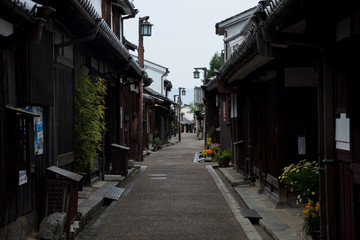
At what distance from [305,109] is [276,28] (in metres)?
4.27

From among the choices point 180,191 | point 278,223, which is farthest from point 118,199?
point 278,223

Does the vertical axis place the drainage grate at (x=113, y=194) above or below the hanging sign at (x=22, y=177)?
below

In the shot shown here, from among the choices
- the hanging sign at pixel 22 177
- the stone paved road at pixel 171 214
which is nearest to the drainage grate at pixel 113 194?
the stone paved road at pixel 171 214

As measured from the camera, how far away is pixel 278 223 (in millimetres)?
9125

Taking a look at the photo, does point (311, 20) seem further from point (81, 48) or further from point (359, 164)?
point (81, 48)

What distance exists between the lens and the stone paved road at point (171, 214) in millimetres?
8805

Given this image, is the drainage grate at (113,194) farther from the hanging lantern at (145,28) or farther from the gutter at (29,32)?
the hanging lantern at (145,28)

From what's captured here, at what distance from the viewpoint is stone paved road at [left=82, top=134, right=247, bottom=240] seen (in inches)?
347

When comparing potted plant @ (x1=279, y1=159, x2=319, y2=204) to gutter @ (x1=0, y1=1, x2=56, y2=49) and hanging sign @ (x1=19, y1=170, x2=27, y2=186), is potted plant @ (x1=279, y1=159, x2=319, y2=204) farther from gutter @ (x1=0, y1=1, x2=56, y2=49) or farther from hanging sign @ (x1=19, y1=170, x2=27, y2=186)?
gutter @ (x1=0, y1=1, x2=56, y2=49)

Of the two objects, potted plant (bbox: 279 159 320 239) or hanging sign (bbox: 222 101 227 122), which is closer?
potted plant (bbox: 279 159 320 239)

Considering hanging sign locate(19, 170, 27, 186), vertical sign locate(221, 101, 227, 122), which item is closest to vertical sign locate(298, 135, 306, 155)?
hanging sign locate(19, 170, 27, 186)

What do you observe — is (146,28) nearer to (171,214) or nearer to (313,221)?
(171,214)

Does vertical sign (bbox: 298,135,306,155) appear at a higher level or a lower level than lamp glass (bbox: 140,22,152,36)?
lower

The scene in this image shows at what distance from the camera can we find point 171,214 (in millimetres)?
10688
